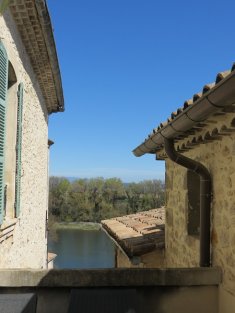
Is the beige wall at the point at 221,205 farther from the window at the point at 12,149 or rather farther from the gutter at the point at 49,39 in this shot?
the gutter at the point at 49,39

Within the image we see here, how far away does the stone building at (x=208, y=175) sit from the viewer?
2988 mm

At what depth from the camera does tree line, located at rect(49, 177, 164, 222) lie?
2751 inches

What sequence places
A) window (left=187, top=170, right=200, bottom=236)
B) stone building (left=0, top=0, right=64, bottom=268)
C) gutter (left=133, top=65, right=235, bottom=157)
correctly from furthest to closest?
window (left=187, top=170, right=200, bottom=236) < stone building (left=0, top=0, right=64, bottom=268) < gutter (left=133, top=65, right=235, bottom=157)

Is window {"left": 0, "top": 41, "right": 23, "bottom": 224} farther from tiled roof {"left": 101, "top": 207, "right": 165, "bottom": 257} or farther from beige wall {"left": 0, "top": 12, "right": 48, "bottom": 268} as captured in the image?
tiled roof {"left": 101, "top": 207, "right": 165, "bottom": 257}

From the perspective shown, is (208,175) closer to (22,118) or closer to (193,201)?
(193,201)

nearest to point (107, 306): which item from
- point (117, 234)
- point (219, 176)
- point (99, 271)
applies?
point (99, 271)

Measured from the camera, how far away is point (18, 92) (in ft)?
17.0

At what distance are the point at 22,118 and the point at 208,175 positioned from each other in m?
2.90

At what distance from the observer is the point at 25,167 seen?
6.37 meters

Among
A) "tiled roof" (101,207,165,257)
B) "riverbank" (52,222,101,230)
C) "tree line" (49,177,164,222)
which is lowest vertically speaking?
"riverbank" (52,222,101,230)

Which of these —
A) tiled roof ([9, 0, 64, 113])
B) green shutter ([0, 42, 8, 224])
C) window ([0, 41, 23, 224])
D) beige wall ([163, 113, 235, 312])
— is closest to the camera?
beige wall ([163, 113, 235, 312])

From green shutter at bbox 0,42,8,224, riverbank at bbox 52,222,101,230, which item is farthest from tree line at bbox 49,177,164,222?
green shutter at bbox 0,42,8,224

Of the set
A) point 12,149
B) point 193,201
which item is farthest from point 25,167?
point 193,201

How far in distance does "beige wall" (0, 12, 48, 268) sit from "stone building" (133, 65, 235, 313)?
1.97m
